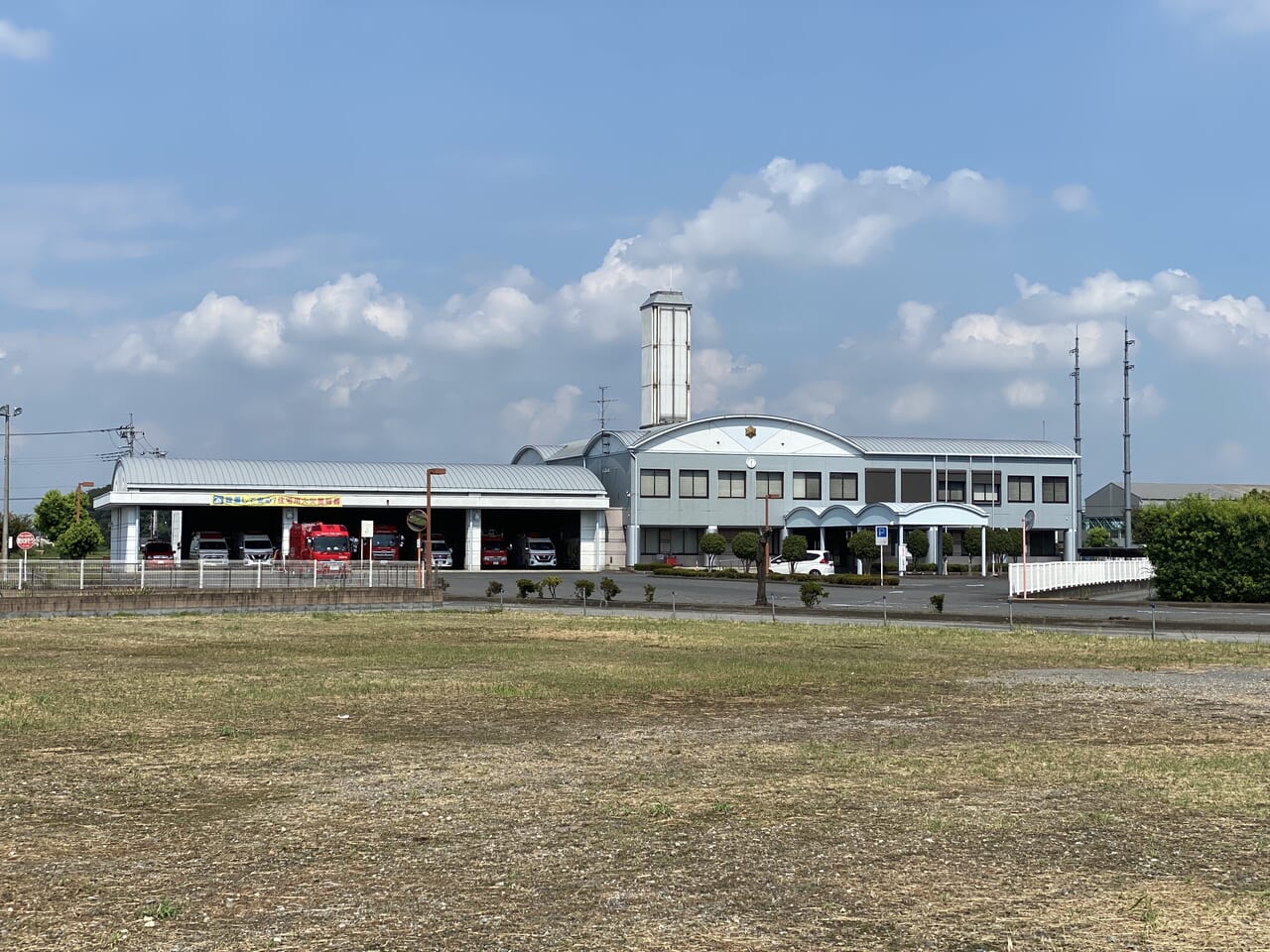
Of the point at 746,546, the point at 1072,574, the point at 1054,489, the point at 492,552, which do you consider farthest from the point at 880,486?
the point at 1072,574

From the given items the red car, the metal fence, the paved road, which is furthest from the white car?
the metal fence

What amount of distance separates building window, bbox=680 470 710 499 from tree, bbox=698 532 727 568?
3567 mm

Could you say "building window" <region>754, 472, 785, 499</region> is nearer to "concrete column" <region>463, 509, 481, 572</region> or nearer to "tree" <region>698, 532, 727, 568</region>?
"tree" <region>698, 532, 727, 568</region>

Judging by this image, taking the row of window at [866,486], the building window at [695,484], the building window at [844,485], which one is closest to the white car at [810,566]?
the row of window at [866,486]

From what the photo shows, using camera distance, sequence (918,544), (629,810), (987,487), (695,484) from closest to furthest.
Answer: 1. (629,810)
2. (918,544)
3. (695,484)
4. (987,487)

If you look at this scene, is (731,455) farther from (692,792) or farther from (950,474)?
(692,792)

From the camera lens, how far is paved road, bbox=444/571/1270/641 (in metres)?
31.4

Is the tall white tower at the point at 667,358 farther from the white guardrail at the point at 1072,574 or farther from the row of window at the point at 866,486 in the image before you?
the white guardrail at the point at 1072,574

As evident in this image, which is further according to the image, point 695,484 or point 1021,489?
point 1021,489

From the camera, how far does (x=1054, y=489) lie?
83.0 metres

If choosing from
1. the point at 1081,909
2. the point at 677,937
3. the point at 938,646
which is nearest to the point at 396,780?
the point at 677,937

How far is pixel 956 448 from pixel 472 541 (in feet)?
97.4

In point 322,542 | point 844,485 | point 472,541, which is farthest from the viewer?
point 844,485

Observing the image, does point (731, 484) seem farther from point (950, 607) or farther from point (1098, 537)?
point (1098, 537)
